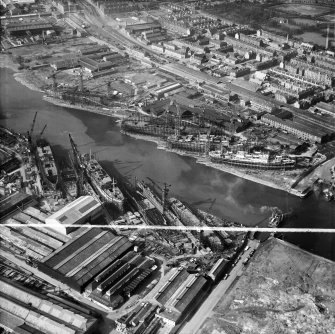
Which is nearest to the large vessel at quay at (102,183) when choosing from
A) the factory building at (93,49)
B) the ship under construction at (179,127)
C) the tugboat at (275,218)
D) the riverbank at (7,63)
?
the ship under construction at (179,127)

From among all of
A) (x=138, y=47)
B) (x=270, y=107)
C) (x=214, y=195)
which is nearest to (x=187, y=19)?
(x=138, y=47)

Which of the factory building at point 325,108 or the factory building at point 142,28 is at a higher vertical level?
the factory building at point 142,28

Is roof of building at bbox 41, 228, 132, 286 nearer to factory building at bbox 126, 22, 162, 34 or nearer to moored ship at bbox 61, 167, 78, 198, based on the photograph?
moored ship at bbox 61, 167, 78, 198

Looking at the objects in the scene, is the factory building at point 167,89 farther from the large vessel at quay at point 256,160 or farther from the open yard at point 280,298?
the open yard at point 280,298

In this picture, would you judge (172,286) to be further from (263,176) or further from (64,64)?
(64,64)

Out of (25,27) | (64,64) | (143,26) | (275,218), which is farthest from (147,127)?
(25,27)

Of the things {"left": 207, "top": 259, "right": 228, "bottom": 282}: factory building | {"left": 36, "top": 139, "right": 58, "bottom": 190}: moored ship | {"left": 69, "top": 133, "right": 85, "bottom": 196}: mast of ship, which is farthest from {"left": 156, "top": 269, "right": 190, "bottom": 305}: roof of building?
{"left": 36, "top": 139, "right": 58, "bottom": 190}: moored ship

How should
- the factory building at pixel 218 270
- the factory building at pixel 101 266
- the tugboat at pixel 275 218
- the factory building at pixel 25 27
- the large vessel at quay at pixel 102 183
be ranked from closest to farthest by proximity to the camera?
the factory building at pixel 101 266 → the factory building at pixel 218 270 → the tugboat at pixel 275 218 → the large vessel at quay at pixel 102 183 → the factory building at pixel 25 27
